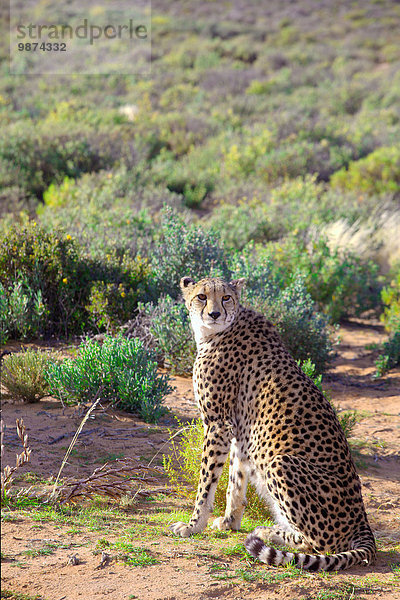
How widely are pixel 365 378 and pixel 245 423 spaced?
3.90 metres

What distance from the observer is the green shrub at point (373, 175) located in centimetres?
1386

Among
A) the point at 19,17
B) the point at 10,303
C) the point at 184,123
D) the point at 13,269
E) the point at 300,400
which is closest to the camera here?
the point at 300,400

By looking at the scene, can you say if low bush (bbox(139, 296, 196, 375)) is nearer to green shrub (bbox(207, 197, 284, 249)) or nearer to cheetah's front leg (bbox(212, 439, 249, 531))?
cheetah's front leg (bbox(212, 439, 249, 531))

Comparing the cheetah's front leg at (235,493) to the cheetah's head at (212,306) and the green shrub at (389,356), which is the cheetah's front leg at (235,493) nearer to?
the cheetah's head at (212,306)

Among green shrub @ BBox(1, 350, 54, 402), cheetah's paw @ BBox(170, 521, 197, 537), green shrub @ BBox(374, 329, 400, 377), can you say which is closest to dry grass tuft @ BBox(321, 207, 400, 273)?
green shrub @ BBox(374, 329, 400, 377)

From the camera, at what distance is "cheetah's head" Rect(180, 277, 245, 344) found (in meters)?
4.01

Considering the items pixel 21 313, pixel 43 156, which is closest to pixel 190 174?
pixel 43 156

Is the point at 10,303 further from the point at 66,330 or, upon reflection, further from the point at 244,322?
the point at 244,322

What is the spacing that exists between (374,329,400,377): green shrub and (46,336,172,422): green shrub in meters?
2.85

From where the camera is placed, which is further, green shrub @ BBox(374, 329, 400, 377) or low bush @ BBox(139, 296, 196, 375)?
green shrub @ BBox(374, 329, 400, 377)

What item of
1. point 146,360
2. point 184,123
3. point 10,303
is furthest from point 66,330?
point 184,123

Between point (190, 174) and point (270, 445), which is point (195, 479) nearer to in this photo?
point (270, 445)

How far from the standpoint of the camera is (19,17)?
37.6 metres

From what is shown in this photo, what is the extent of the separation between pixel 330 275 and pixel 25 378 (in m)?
4.69
